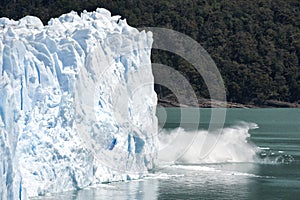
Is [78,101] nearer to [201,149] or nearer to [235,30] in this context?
[201,149]

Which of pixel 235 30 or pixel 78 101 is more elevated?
pixel 235 30

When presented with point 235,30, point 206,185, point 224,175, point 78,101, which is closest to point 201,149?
point 224,175

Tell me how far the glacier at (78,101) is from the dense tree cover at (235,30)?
174 ft

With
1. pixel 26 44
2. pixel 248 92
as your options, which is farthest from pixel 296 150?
pixel 248 92

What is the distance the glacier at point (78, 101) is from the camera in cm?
2361

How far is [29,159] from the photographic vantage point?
2364 centimetres

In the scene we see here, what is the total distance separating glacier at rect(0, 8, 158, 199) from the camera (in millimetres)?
23609

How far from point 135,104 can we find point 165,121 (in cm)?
3173

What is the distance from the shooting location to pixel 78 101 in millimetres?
26094

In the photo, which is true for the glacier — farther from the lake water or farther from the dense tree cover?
the dense tree cover

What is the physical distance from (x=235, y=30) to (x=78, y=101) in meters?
71.3

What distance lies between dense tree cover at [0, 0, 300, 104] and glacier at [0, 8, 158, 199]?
174ft

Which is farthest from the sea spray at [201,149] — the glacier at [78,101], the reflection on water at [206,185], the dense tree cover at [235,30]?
the dense tree cover at [235,30]

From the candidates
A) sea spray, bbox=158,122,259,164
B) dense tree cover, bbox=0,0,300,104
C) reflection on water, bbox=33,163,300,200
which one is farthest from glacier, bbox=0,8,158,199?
dense tree cover, bbox=0,0,300,104
